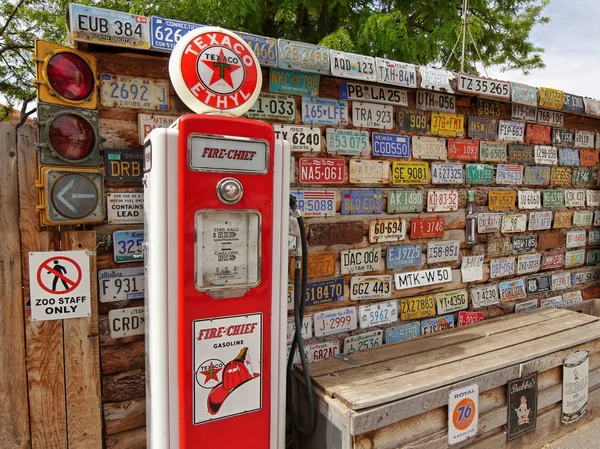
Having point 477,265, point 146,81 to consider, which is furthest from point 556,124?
point 146,81

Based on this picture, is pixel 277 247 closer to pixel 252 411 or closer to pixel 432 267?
pixel 252 411

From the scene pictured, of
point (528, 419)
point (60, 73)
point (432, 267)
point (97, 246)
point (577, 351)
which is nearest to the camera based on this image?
point (60, 73)

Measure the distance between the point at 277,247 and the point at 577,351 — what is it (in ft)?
8.70

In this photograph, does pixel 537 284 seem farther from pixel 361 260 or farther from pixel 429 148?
pixel 361 260

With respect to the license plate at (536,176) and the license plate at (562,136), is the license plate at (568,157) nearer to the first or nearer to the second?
the license plate at (562,136)

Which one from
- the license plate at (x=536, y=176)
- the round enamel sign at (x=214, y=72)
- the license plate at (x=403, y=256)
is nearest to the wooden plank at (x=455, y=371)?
the license plate at (x=403, y=256)

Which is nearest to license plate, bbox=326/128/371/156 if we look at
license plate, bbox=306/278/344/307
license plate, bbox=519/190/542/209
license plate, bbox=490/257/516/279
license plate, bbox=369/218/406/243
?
license plate, bbox=369/218/406/243

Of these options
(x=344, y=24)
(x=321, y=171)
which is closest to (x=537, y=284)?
(x=321, y=171)

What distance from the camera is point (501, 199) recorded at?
406 cm

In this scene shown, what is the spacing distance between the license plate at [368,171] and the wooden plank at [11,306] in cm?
213

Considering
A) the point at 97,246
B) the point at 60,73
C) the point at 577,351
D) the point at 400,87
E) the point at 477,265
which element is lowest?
the point at 577,351

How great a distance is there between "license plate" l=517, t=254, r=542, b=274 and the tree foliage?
5.72 metres

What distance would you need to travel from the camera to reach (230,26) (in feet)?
29.7

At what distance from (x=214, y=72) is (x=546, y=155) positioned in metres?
3.73
